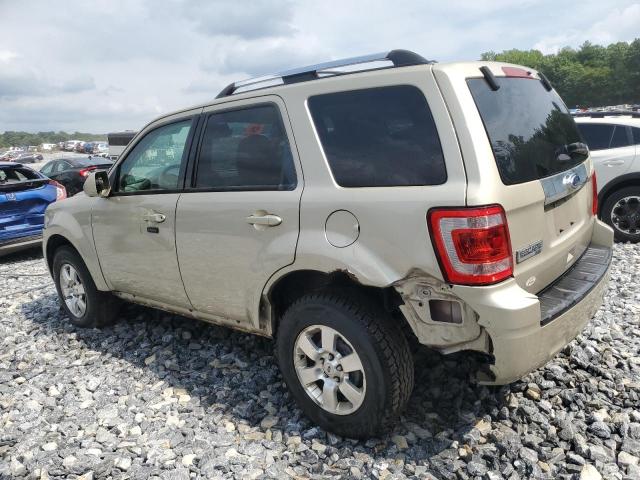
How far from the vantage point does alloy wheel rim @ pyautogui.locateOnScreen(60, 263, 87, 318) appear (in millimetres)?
4695

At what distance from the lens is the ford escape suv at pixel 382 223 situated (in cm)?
235

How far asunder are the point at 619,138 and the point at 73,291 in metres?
6.87

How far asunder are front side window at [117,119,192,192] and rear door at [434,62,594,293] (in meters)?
1.92

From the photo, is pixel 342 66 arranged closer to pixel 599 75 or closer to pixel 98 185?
pixel 98 185

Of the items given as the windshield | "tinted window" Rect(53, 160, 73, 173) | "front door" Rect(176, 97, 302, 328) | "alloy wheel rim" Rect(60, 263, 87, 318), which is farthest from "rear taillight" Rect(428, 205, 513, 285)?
"tinted window" Rect(53, 160, 73, 173)

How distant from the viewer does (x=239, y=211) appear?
3.07 m

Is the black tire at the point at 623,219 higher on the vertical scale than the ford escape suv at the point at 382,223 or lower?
lower

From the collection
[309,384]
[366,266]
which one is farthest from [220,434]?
[366,266]

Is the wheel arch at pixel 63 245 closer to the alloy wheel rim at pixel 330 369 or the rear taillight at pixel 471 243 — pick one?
the alloy wheel rim at pixel 330 369

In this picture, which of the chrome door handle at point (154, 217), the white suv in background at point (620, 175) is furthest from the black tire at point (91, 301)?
the white suv in background at point (620, 175)

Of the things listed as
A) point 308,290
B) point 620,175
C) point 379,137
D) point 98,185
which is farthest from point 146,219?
point 620,175

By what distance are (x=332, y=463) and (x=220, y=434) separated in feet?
2.35

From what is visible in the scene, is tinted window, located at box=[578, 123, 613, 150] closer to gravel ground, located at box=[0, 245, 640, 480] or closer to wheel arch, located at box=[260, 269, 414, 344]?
gravel ground, located at box=[0, 245, 640, 480]

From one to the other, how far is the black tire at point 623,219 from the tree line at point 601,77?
81.9 metres
